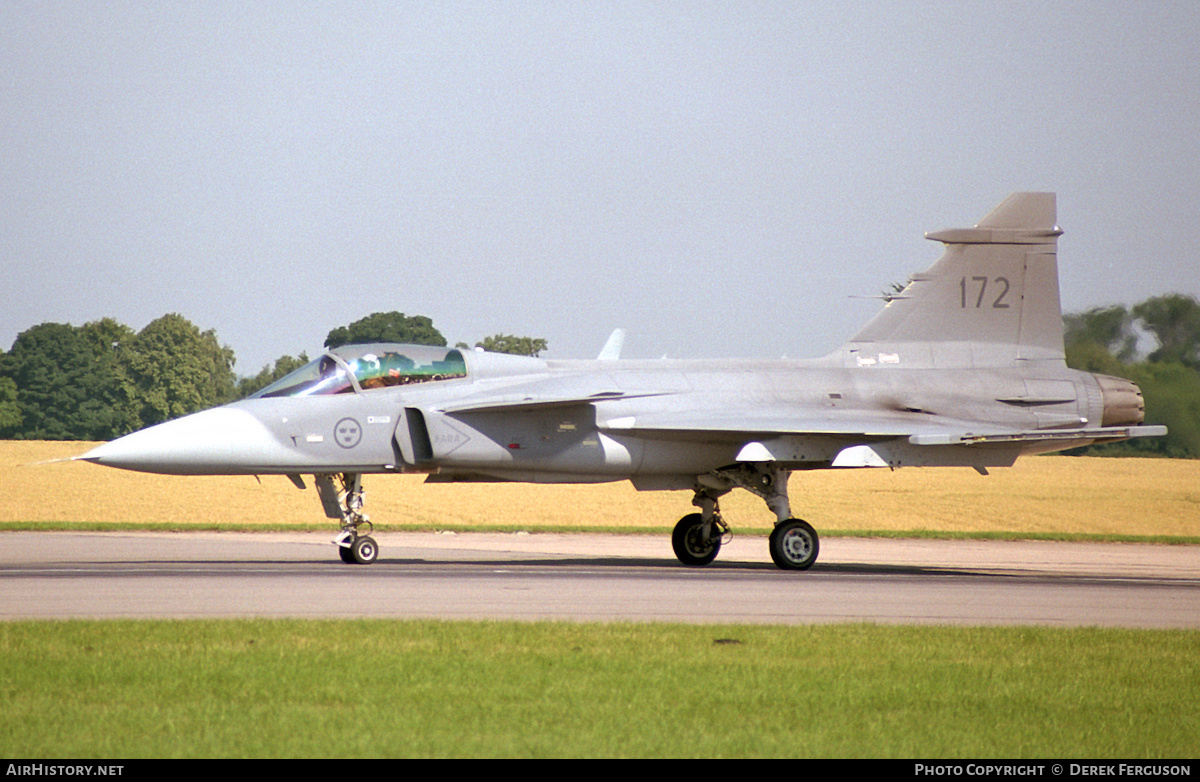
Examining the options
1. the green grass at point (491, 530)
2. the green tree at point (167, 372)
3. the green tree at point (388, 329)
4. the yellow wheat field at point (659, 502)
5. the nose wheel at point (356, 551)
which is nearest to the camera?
the nose wheel at point (356, 551)

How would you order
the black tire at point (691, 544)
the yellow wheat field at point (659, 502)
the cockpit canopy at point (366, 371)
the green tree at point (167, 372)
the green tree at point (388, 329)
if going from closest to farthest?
the cockpit canopy at point (366, 371) → the black tire at point (691, 544) → the yellow wheat field at point (659, 502) → the green tree at point (388, 329) → the green tree at point (167, 372)

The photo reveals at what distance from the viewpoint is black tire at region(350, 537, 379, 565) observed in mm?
16594

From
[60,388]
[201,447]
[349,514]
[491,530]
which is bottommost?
[491,530]

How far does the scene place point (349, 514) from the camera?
54.9 feet

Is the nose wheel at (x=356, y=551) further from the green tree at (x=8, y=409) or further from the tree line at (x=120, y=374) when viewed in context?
the green tree at (x=8, y=409)

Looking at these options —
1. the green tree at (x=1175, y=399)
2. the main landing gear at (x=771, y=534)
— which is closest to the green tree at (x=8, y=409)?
the main landing gear at (x=771, y=534)

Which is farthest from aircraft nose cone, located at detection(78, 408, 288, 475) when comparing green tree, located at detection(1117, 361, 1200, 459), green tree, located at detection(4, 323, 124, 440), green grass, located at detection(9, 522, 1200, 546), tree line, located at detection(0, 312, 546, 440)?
green tree, located at detection(4, 323, 124, 440)

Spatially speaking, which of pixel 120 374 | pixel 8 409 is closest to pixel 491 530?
pixel 8 409

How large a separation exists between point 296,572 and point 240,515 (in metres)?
19.1

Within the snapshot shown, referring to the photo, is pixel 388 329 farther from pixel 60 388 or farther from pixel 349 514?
pixel 349 514

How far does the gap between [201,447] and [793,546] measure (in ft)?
25.1

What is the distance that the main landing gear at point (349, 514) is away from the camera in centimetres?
1659

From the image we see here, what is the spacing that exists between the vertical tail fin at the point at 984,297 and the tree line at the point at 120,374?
36.1 m

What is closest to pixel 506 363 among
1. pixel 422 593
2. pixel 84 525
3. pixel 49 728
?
pixel 422 593
